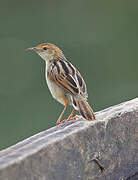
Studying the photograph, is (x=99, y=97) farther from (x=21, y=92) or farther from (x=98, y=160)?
(x=98, y=160)

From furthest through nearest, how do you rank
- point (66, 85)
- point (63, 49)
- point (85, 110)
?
1. point (63, 49)
2. point (66, 85)
3. point (85, 110)

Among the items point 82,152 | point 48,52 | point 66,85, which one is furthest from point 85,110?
point 48,52

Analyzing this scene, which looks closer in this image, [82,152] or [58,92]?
[82,152]

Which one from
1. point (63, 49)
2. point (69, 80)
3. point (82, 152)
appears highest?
point (82, 152)

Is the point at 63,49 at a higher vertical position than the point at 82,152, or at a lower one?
lower

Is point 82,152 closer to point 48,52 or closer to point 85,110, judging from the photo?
point 85,110

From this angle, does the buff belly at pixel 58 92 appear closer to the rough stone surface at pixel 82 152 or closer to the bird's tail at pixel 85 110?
the bird's tail at pixel 85 110

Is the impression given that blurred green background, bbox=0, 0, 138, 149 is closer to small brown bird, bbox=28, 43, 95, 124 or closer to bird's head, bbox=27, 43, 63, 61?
bird's head, bbox=27, 43, 63, 61
